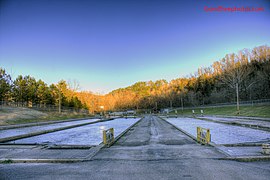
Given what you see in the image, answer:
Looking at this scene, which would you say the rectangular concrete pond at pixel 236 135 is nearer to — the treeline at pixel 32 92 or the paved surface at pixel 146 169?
the paved surface at pixel 146 169

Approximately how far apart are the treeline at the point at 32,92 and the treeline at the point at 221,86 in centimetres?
4967

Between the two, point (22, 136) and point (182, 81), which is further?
point (182, 81)

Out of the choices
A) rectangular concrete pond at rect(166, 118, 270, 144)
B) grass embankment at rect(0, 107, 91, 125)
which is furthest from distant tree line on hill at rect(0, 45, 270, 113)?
rectangular concrete pond at rect(166, 118, 270, 144)

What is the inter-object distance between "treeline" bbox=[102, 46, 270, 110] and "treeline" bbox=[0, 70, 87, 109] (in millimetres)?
49671

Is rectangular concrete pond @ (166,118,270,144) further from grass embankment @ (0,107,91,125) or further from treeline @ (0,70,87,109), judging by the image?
treeline @ (0,70,87,109)

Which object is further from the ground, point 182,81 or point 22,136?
point 182,81

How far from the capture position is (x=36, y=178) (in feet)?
19.0

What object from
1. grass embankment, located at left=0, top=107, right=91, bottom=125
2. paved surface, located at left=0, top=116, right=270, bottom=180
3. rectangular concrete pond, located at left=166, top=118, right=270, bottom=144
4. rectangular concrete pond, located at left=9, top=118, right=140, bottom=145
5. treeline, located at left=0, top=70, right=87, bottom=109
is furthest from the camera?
treeline, located at left=0, top=70, right=87, bottom=109

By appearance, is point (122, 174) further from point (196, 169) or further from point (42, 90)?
point (42, 90)

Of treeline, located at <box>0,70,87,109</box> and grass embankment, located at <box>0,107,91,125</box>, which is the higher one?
treeline, located at <box>0,70,87,109</box>

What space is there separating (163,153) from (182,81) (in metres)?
114

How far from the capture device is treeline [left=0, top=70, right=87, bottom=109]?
54031mm

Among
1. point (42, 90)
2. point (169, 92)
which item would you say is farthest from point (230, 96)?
point (42, 90)

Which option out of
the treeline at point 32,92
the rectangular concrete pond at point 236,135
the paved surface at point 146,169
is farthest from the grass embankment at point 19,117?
the rectangular concrete pond at point 236,135
